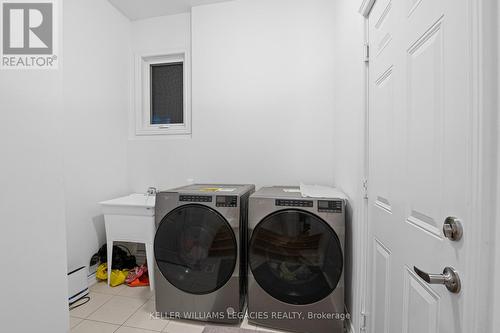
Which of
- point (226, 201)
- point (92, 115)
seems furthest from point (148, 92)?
point (226, 201)

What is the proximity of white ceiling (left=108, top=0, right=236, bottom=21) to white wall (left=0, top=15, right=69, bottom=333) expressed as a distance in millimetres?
1876

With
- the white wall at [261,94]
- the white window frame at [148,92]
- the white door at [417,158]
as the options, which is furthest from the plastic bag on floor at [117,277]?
the white door at [417,158]

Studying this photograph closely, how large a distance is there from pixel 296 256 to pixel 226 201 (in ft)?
2.04

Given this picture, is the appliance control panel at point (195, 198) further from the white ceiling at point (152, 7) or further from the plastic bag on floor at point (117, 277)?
the white ceiling at point (152, 7)

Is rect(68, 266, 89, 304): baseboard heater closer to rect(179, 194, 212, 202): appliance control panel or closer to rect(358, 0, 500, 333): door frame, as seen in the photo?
rect(179, 194, 212, 202): appliance control panel

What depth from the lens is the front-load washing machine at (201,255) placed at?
A: 5.24 feet

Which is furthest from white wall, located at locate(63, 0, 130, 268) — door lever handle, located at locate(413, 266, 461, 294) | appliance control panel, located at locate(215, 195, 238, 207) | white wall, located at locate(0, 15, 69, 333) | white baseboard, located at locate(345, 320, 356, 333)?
door lever handle, located at locate(413, 266, 461, 294)

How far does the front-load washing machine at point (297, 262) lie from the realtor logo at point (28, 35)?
1.43 m

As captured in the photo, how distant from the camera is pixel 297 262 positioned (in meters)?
1.49

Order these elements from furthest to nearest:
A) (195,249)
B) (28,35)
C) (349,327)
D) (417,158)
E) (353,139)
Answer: (195,249), (349,327), (353,139), (28,35), (417,158)

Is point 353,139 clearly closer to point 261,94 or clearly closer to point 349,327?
point 261,94

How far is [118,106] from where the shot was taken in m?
2.57

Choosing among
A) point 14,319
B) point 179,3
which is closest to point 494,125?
point 14,319

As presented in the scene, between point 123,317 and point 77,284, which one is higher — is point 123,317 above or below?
below
